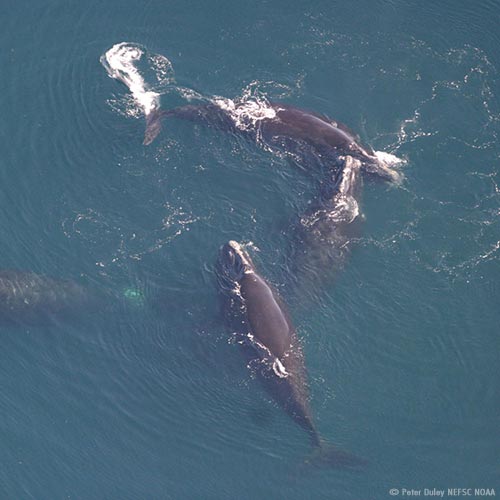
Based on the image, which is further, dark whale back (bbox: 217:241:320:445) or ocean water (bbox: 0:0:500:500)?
dark whale back (bbox: 217:241:320:445)

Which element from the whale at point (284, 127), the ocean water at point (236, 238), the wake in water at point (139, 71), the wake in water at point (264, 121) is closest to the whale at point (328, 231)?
the ocean water at point (236, 238)

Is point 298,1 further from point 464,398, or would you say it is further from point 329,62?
point 464,398

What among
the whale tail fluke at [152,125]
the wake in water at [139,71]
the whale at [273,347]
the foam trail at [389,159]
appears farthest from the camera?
the wake in water at [139,71]

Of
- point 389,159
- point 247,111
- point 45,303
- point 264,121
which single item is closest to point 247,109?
point 247,111

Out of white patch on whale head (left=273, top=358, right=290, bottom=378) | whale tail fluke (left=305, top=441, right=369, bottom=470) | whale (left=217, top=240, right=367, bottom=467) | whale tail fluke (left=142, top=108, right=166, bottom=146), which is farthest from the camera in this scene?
whale tail fluke (left=142, top=108, right=166, bottom=146)

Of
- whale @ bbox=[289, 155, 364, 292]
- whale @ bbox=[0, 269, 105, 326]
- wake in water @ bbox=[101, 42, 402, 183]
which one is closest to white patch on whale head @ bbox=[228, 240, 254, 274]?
whale @ bbox=[289, 155, 364, 292]

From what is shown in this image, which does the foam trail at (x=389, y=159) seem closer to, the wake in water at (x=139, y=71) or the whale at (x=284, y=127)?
the whale at (x=284, y=127)

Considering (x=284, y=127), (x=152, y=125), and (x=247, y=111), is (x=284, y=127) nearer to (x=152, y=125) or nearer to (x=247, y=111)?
(x=247, y=111)

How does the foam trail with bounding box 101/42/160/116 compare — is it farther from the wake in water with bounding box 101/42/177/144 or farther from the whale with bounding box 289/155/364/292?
the whale with bounding box 289/155/364/292
